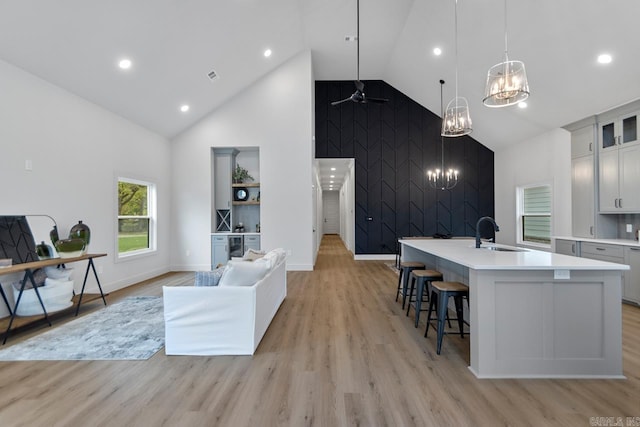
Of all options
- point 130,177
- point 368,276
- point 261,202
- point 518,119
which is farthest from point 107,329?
point 518,119

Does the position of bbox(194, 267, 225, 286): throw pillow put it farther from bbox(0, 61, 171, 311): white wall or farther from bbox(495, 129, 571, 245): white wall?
bbox(495, 129, 571, 245): white wall

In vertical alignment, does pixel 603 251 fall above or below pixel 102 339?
above

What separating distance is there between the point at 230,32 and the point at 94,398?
5294mm

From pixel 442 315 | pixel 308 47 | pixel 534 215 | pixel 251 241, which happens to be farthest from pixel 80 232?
pixel 534 215

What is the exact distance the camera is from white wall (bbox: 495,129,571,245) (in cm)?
580

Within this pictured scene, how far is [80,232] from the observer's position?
4184 millimetres

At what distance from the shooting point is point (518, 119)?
6508 millimetres

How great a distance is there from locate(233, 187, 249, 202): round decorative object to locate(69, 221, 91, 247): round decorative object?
321cm

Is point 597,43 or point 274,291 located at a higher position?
point 597,43

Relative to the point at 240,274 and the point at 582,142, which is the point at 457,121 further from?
the point at 240,274

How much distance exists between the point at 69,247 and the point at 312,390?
3.71 metres

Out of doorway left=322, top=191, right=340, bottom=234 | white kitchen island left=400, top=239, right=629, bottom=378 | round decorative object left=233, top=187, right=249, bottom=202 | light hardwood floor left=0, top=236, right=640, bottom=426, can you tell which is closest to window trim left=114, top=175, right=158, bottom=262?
round decorative object left=233, top=187, right=249, bottom=202

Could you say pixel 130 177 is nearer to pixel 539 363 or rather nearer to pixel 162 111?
pixel 162 111

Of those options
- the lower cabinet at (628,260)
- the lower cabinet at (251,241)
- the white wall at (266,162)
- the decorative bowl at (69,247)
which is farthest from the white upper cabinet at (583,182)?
the decorative bowl at (69,247)
